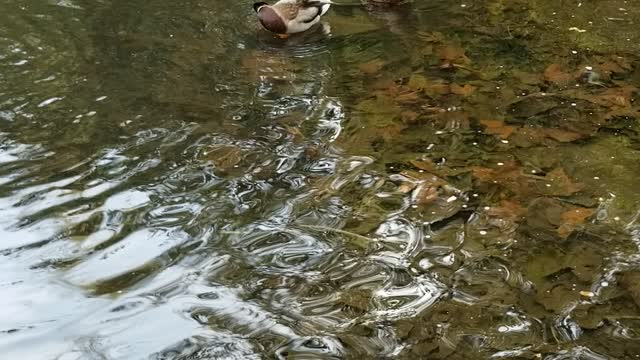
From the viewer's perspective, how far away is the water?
12.5ft

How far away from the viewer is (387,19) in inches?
307

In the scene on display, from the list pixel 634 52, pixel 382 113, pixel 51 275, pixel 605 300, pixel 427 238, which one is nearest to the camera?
pixel 605 300

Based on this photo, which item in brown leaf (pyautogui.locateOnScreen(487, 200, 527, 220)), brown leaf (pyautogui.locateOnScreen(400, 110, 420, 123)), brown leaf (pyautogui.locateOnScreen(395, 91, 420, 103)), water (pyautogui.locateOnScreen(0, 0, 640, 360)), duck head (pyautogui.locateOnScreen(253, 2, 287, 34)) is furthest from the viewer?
duck head (pyautogui.locateOnScreen(253, 2, 287, 34))

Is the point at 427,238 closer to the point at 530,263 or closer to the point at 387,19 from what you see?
the point at 530,263

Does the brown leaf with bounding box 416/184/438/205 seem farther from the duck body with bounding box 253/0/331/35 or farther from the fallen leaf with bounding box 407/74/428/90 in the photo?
the duck body with bounding box 253/0/331/35

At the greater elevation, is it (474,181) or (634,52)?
(474,181)

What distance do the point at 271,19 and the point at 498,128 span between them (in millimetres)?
2854

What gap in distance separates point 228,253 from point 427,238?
1.24 m

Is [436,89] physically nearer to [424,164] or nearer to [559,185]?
[424,164]

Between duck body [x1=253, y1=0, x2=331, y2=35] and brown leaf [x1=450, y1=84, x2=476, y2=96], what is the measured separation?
6.68 ft

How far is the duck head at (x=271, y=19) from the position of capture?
7.33 m

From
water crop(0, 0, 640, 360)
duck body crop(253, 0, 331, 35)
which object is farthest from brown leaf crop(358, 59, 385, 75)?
duck body crop(253, 0, 331, 35)

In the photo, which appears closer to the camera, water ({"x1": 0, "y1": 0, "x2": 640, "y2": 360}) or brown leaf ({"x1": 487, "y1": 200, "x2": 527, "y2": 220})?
water ({"x1": 0, "y1": 0, "x2": 640, "y2": 360})

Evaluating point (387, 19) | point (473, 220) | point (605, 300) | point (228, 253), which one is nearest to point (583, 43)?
point (387, 19)
